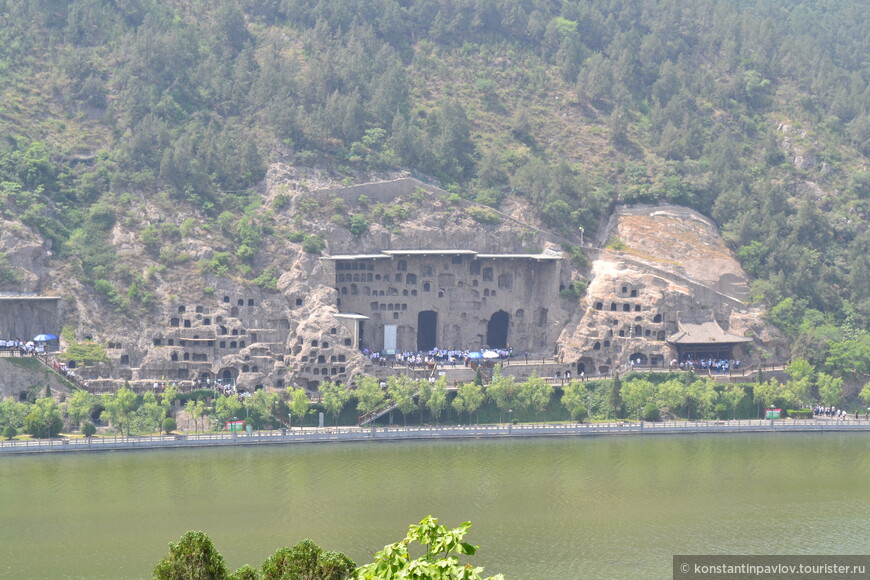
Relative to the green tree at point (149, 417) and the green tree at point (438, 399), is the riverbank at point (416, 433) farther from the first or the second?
the green tree at point (149, 417)

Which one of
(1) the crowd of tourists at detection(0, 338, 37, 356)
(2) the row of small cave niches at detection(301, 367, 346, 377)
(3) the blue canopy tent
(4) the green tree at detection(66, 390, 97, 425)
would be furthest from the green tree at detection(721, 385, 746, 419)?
(1) the crowd of tourists at detection(0, 338, 37, 356)

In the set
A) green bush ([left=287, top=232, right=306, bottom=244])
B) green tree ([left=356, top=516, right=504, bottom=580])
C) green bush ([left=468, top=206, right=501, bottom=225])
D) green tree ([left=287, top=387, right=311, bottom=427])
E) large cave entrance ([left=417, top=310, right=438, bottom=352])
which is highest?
green bush ([left=468, top=206, right=501, bottom=225])

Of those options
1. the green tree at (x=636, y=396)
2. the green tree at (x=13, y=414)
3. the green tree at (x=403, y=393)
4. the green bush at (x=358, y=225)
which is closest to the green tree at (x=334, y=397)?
the green tree at (x=403, y=393)

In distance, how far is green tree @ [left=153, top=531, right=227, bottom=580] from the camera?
37875 millimetres

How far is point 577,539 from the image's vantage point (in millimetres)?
65312

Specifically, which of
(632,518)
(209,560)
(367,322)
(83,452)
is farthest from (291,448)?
(209,560)

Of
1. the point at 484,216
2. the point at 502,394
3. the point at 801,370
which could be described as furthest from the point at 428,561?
the point at 484,216

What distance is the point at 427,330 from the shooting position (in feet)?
360

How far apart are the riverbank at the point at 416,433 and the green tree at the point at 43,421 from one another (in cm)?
107

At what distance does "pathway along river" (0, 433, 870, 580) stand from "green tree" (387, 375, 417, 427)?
558 centimetres

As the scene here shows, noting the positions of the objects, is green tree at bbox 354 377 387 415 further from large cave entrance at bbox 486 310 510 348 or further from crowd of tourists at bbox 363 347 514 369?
large cave entrance at bbox 486 310 510 348

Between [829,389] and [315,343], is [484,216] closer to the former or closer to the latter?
[315,343]

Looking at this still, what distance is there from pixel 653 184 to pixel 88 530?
218ft

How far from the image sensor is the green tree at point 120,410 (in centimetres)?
9081
